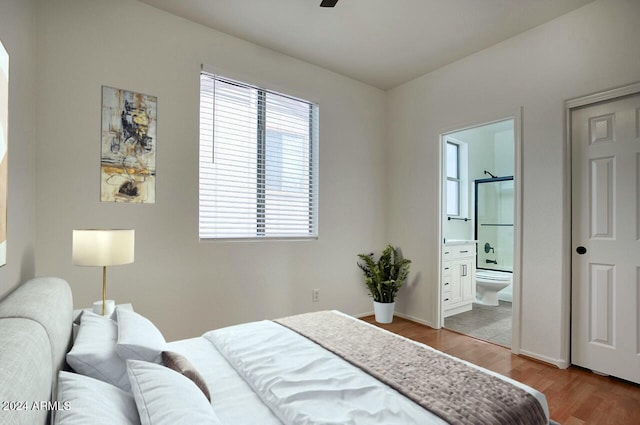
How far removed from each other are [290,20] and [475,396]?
285 cm

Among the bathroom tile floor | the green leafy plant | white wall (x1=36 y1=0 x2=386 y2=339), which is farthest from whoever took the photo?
the green leafy plant

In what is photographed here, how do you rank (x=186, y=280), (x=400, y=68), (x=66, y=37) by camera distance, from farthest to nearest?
(x=400, y=68)
(x=186, y=280)
(x=66, y=37)

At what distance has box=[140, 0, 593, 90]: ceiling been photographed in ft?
8.21

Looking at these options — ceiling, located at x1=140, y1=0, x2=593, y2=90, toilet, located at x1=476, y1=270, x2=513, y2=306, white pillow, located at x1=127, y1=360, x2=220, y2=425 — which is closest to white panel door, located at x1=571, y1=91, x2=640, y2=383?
ceiling, located at x1=140, y1=0, x2=593, y2=90

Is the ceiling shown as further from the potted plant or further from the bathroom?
the potted plant

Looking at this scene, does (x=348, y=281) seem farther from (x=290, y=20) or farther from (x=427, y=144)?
(x=290, y=20)

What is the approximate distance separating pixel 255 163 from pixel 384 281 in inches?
74.6

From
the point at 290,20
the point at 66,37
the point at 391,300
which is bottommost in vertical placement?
the point at 391,300

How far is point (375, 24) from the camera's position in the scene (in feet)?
9.05

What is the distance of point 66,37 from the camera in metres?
2.23

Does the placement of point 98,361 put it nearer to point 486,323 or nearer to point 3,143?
point 3,143

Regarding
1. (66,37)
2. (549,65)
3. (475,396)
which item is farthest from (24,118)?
(549,65)

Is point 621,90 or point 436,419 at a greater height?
point 621,90

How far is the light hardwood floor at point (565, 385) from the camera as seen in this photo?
195 centimetres
